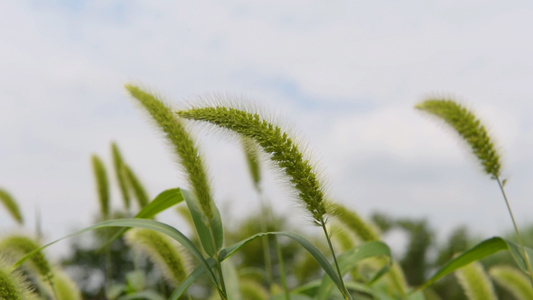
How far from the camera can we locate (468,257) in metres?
2.04

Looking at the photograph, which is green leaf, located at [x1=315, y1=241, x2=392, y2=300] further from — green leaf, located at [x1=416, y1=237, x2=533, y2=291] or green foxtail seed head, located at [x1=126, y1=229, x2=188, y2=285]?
green foxtail seed head, located at [x1=126, y1=229, x2=188, y2=285]

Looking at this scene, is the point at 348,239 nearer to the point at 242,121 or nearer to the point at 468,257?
the point at 468,257

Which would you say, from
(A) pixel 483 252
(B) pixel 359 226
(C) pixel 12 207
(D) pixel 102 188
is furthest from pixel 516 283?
(C) pixel 12 207

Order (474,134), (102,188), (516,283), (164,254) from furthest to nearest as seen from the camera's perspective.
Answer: (102,188) < (516,283) < (474,134) < (164,254)

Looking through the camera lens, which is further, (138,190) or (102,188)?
(102,188)

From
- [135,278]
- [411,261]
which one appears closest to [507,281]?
[135,278]

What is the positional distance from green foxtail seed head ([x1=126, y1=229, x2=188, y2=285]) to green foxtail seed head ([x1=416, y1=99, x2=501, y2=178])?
1.13 metres

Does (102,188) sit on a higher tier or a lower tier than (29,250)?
higher

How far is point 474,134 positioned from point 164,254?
1.23 meters

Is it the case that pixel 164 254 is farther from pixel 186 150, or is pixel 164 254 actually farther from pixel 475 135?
pixel 475 135

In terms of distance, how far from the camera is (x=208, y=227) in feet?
5.38

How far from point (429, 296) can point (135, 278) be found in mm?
3343

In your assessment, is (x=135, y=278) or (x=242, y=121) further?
(x=135, y=278)

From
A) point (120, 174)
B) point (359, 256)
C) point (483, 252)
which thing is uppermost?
point (120, 174)
